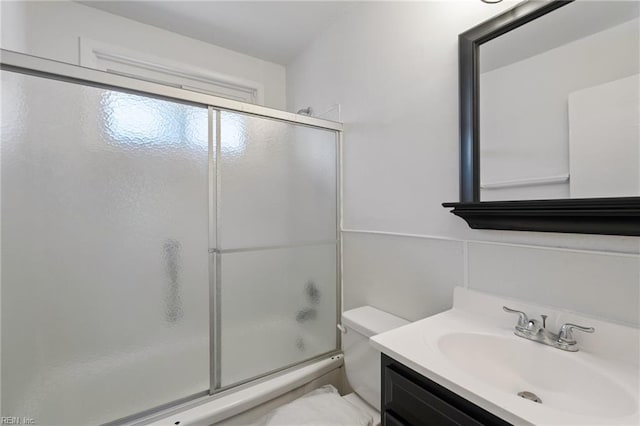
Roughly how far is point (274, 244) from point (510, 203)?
3.74ft

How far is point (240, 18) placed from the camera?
5.94ft

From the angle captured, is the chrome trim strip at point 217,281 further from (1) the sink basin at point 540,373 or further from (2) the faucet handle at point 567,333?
(2) the faucet handle at point 567,333

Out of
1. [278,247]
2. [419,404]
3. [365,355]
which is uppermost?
[278,247]

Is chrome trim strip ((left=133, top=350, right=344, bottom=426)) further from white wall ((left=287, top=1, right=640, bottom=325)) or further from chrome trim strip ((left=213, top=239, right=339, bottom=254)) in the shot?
chrome trim strip ((left=213, top=239, right=339, bottom=254))

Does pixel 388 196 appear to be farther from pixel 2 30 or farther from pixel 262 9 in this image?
pixel 2 30

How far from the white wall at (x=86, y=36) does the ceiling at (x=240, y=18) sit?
6cm

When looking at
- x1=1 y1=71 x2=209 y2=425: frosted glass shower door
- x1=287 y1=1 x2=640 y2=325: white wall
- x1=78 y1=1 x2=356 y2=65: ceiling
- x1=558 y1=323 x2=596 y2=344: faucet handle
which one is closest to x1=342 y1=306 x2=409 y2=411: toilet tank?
x1=287 y1=1 x2=640 y2=325: white wall

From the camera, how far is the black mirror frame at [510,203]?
0.72 meters

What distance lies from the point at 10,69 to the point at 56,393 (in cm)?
125

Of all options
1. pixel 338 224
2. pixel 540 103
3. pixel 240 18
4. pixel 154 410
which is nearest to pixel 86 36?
pixel 240 18

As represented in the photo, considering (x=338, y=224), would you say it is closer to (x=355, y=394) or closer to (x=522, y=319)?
(x=355, y=394)

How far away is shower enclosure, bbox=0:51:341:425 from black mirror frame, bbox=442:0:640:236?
888 millimetres

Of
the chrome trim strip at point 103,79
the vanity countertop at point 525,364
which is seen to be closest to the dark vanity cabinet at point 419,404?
the vanity countertop at point 525,364

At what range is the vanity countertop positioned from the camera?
571 mm
